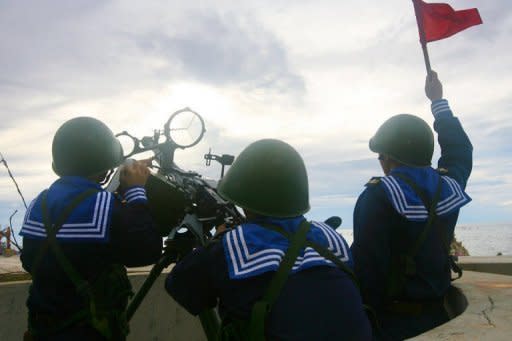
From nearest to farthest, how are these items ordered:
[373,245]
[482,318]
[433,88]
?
[482,318] → [373,245] → [433,88]

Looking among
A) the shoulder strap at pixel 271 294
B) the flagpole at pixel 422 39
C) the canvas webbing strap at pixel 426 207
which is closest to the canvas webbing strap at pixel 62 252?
the shoulder strap at pixel 271 294

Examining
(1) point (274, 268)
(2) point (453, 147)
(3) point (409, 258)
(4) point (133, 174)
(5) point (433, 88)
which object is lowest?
(3) point (409, 258)

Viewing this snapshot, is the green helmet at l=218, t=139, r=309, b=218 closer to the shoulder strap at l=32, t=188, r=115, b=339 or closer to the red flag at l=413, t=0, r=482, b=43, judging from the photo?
the shoulder strap at l=32, t=188, r=115, b=339

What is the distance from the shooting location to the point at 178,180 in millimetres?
3494

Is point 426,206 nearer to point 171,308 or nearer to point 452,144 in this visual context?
point 452,144

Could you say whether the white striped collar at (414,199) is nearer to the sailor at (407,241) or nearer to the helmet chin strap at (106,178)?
the sailor at (407,241)

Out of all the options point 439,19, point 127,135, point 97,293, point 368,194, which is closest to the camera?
point 97,293

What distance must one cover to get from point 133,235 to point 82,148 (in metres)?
0.65

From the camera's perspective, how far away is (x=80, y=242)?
2836mm

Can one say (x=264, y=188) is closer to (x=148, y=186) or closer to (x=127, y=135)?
(x=148, y=186)

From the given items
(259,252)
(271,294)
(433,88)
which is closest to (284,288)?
(271,294)

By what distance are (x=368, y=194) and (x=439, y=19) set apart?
3145 millimetres

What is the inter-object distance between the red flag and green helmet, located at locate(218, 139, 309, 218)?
342 cm

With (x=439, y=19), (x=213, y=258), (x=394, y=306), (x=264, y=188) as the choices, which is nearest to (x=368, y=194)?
(x=394, y=306)
